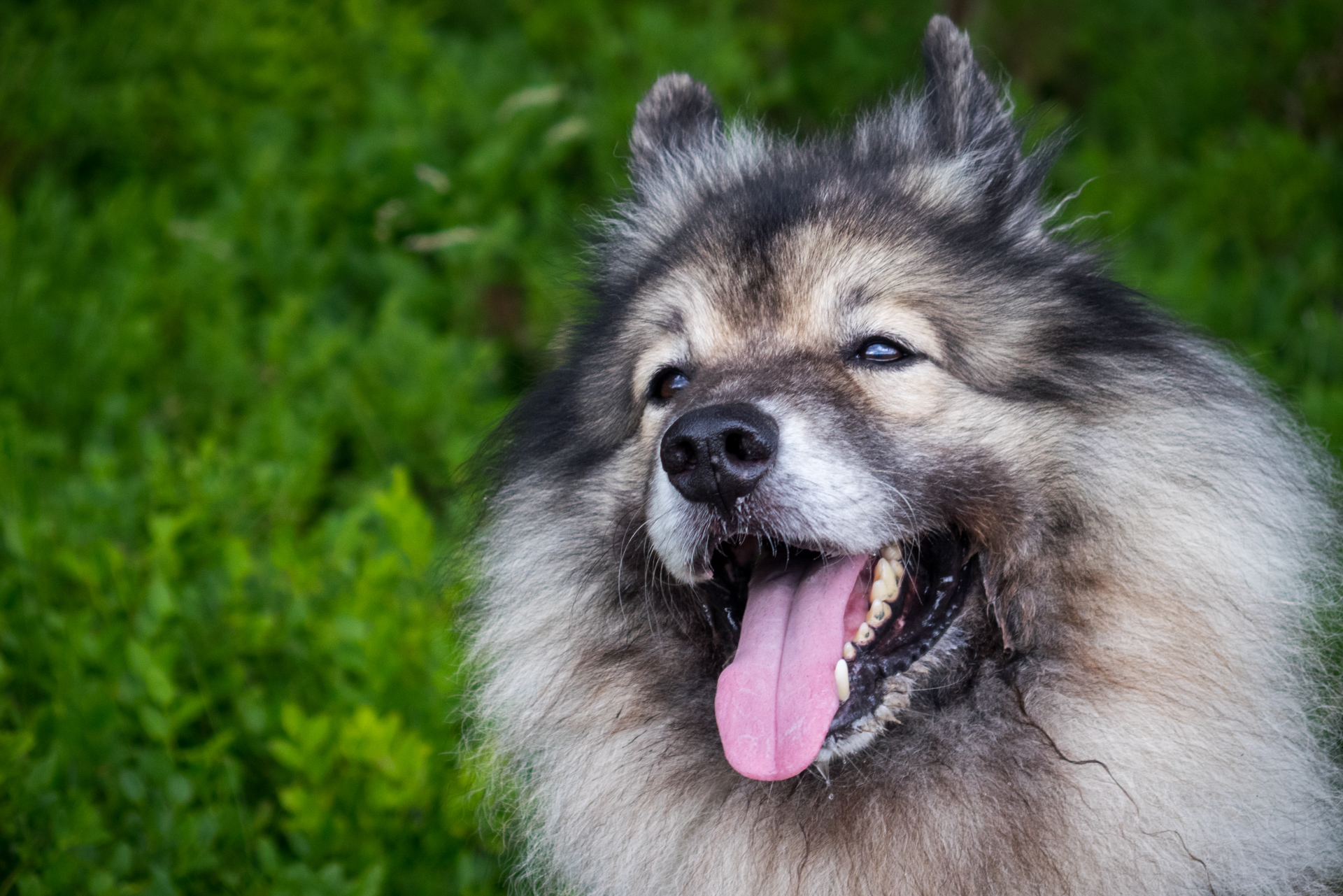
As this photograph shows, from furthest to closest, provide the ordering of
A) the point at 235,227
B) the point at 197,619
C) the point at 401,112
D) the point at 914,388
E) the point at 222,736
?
the point at 401,112 < the point at 235,227 < the point at 197,619 < the point at 222,736 < the point at 914,388

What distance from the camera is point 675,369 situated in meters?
2.79

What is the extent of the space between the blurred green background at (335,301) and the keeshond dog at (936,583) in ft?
1.93

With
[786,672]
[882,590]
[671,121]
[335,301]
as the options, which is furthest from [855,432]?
[335,301]

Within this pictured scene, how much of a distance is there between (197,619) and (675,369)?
197 cm

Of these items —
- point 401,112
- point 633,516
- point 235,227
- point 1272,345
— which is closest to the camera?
point 633,516

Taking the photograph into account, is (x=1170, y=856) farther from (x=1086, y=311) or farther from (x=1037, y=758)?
(x=1086, y=311)

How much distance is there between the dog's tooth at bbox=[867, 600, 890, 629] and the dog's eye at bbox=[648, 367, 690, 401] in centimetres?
72

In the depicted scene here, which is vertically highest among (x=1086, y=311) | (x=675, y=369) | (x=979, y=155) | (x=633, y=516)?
(x=979, y=155)

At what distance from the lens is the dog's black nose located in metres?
2.22

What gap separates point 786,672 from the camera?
238 cm

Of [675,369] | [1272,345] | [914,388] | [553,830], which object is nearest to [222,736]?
[553,830]

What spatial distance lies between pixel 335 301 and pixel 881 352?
13.6 feet

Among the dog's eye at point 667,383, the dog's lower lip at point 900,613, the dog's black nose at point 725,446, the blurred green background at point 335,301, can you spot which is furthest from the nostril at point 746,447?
the blurred green background at point 335,301

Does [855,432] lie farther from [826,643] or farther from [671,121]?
[671,121]
